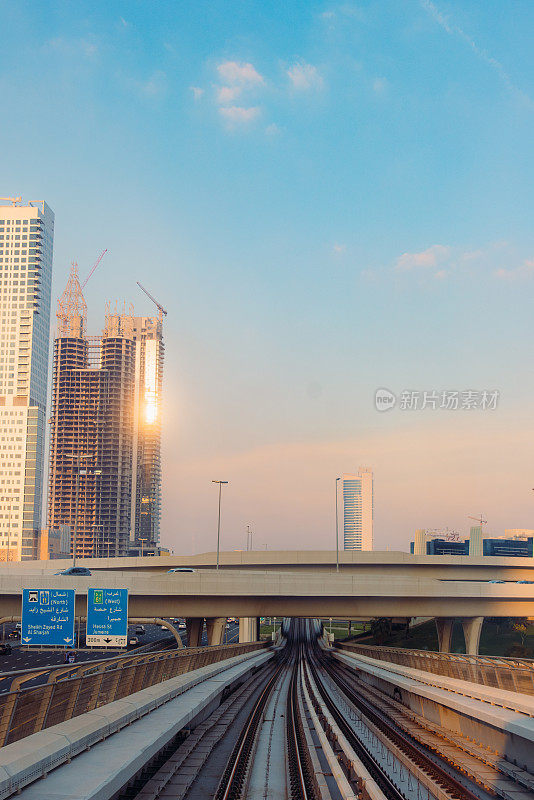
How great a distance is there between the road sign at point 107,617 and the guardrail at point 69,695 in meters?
14.1

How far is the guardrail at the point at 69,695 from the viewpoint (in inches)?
456

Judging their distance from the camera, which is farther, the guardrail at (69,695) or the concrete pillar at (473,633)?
the concrete pillar at (473,633)

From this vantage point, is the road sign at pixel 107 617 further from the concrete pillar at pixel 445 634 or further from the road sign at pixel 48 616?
the concrete pillar at pixel 445 634

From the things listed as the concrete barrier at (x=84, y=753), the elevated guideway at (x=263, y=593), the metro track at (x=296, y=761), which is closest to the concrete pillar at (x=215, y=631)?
the elevated guideway at (x=263, y=593)

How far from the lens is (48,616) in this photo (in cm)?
3503

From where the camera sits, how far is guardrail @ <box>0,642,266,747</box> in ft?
38.0

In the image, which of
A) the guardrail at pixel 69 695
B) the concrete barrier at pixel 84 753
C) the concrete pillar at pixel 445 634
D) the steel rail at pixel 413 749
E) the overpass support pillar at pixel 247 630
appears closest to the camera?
the concrete barrier at pixel 84 753

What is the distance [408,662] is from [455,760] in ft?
65.3

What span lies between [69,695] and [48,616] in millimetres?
22519

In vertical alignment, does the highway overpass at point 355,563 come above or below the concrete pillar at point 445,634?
above

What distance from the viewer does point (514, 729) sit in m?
16.3

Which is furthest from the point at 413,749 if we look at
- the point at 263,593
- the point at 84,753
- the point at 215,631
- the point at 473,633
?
the point at 473,633

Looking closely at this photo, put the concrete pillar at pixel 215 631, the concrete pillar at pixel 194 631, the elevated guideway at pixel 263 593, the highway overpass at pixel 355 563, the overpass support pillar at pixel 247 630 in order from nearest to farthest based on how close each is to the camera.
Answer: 1. the elevated guideway at pixel 263 593
2. the concrete pillar at pixel 194 631
3. the concrete pillar at pixel 215 631
4. the highway overpass at pixel 355 563
5. the overpass support pillar at pixel 247 630

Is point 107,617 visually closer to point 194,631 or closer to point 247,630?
point 194,631
